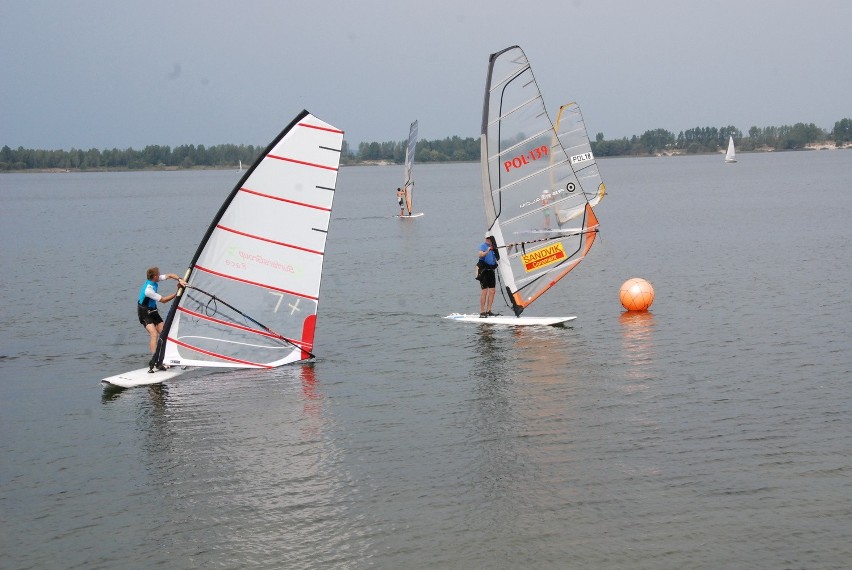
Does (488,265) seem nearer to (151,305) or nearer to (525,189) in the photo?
(525,189)

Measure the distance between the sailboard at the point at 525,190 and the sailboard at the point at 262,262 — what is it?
463 cm

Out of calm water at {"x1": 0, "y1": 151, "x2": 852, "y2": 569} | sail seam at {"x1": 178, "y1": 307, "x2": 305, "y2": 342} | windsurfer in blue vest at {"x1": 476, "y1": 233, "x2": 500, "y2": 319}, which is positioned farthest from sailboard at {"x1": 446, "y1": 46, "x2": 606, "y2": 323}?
sail seam at {"x1": 178, "y1": 307, "x2": 305, "y2": 342}

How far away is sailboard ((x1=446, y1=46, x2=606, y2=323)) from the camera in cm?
2056

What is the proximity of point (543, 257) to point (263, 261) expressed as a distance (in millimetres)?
6490

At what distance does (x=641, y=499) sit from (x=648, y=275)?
739 inches

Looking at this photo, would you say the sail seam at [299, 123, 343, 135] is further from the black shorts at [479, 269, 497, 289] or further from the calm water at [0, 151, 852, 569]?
the black shorts at [479, 269, 497, 289]

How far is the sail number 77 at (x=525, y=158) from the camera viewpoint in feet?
67.7

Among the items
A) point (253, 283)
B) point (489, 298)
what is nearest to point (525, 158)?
point (489, 298)

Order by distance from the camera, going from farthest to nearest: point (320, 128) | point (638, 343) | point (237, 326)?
point (638, 343), point (237, 326), point (320, 128)

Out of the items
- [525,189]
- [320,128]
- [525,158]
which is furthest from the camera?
[525,189]

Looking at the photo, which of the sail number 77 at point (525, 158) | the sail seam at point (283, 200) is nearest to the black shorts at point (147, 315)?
the sail seam at point (283, 200)

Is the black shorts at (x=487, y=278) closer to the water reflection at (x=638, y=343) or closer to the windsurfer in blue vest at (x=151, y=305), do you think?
the water reflection at (x=638, y=343)

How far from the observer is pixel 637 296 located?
2245 centimetres

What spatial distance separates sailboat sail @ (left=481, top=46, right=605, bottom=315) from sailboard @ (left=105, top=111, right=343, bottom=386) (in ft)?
14.8
